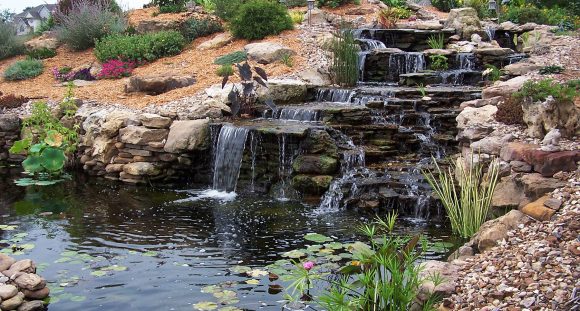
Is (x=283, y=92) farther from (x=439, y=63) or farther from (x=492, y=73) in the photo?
(x=492, y=73)

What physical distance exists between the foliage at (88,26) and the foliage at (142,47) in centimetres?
A: 124

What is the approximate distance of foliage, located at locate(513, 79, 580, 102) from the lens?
615cm

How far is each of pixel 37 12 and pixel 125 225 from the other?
162ft

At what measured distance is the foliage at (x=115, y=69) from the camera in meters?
13.3

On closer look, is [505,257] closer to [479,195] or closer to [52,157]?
[479,195]

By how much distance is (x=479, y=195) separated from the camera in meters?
6.20

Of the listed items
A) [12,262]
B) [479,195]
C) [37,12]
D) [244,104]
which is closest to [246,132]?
[244,104]

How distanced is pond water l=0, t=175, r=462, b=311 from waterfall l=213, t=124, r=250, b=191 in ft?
1.27

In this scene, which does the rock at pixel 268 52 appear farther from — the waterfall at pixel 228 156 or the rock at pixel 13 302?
the rock at pixel 13 302

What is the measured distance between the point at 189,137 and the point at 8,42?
10132 millimetres

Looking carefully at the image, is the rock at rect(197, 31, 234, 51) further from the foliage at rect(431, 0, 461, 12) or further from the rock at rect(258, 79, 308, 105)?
the foliage at rect(431, 0, 461, 12)

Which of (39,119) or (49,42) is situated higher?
(49,42)

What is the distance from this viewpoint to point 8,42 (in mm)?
16703

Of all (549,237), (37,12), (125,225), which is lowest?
(125,225)
